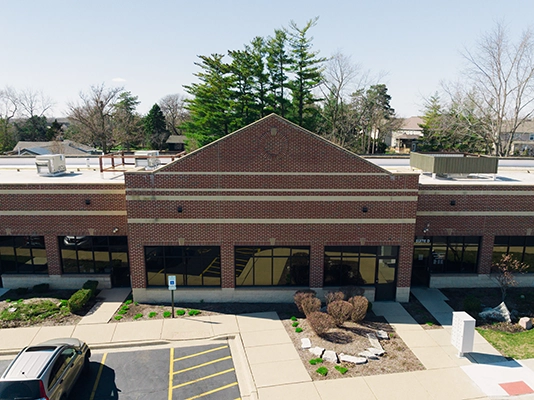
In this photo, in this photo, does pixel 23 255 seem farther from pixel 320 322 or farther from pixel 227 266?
pixel 320 322

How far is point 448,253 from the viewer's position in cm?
→ 2008

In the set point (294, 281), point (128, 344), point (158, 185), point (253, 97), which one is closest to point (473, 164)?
point (294, 281)

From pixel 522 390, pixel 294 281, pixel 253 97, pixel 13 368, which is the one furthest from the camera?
pixel 253 97

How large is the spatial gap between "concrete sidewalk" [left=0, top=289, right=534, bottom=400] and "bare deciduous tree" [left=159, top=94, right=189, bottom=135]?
8406cm

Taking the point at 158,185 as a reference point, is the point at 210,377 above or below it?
below

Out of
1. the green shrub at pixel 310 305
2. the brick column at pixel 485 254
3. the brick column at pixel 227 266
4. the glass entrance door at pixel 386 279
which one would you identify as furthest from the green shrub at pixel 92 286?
the brick column at pixel 485 254

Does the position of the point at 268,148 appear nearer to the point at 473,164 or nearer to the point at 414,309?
the point at 414,309

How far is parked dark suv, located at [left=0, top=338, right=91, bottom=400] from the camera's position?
1018 cm

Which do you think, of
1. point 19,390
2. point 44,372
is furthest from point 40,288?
point 19,390

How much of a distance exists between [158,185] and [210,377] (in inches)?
324

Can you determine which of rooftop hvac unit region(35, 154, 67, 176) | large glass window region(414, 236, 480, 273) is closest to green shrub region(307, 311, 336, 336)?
large glass window region(414, 236, 480, 273)

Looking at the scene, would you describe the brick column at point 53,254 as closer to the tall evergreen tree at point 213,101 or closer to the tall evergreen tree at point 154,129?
the tall evergreen tree at point 213,101

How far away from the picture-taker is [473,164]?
20578mm

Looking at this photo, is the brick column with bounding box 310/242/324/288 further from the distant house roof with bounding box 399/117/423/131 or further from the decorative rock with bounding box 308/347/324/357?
the distant house roof with bounding box 399/117/423/131
